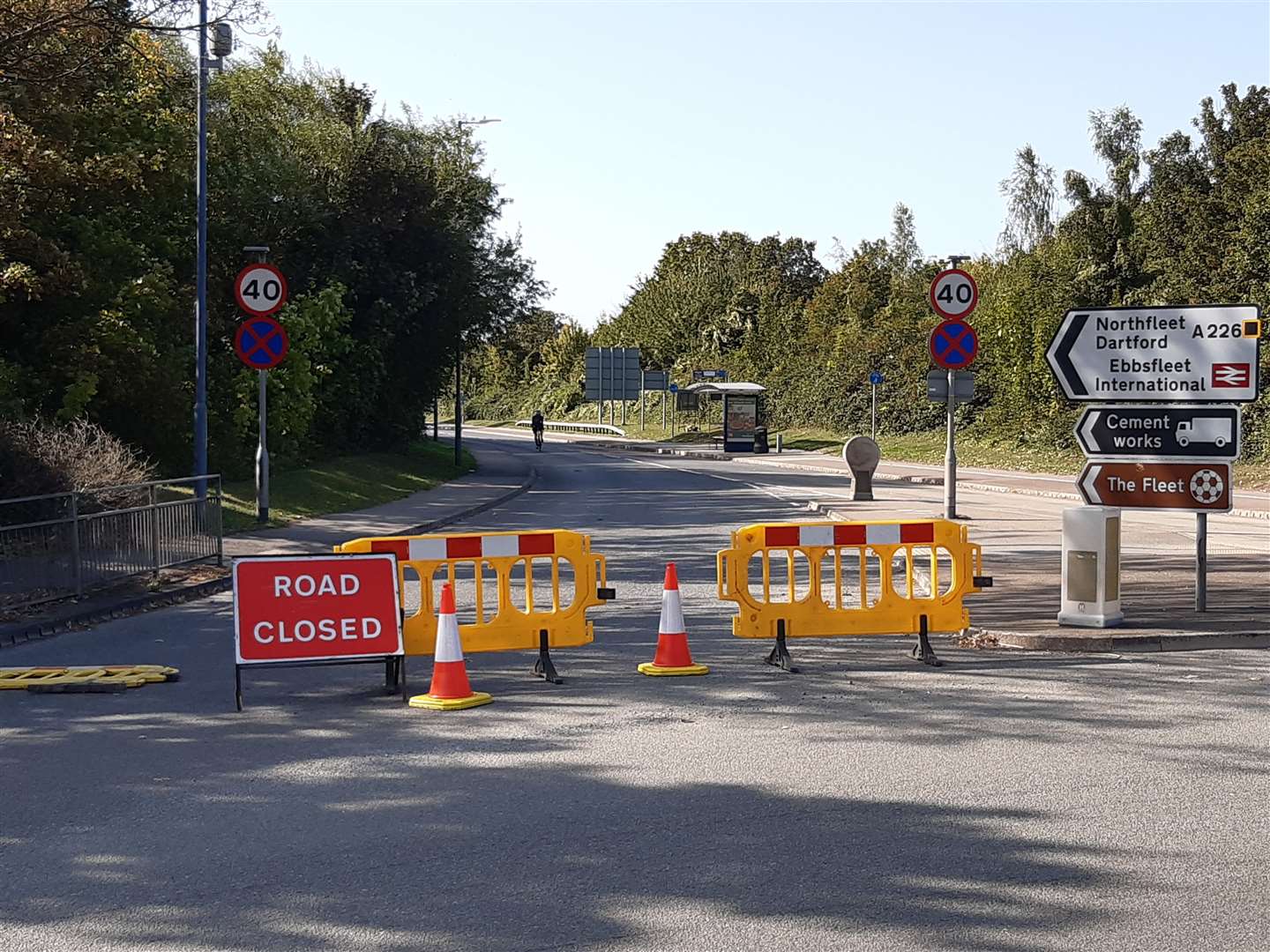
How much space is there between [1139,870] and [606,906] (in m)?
2.16

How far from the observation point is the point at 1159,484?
40.4 feet

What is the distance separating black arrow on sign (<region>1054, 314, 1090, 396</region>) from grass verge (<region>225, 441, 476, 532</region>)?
1313 centimetres

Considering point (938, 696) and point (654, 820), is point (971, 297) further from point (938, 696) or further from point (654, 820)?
point (654, 820)

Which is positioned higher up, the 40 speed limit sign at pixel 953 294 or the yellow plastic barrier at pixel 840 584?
the 40 speed limit sign at pixel 953 294

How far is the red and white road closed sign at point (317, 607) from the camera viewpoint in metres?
9.60

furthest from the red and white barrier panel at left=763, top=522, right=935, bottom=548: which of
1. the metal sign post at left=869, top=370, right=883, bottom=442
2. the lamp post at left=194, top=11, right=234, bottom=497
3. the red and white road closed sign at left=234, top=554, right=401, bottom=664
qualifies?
the metal sign post at left=869, top=370, right=883, bottom=442

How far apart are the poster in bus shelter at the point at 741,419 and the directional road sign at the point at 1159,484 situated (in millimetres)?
47138

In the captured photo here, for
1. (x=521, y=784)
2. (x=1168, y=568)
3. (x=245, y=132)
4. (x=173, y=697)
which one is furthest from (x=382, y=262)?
(x=521, y=784)

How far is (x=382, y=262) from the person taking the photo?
3516cm

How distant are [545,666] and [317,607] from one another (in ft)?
5.41

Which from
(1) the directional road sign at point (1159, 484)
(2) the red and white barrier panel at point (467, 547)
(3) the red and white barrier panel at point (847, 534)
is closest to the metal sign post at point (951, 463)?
(1) the directional road sign at point (1159, 484)

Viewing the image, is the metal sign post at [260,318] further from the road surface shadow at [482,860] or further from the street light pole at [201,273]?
the road surface shadow at [482,860]

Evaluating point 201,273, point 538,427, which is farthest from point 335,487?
point 538,427

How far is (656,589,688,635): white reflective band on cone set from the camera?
33.3 feet
